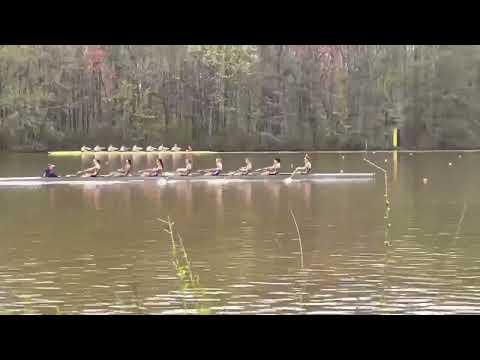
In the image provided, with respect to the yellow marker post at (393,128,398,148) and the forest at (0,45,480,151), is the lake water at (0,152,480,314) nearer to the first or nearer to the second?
the yellow marker post at (393,128,398,148)

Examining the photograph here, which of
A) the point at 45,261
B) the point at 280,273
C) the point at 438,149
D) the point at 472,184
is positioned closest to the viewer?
the point at 280,273

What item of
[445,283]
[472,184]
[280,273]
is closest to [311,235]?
[280,273]

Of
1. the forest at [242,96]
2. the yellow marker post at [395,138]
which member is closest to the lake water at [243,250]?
the yellow marker post at [395,138]

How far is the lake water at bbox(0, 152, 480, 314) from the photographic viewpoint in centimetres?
936

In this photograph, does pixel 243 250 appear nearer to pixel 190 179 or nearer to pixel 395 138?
pixel 190 179

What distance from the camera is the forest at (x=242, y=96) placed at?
48.2 m

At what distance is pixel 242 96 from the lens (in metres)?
50.2

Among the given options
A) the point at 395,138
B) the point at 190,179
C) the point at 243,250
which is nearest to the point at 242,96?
the point at 395,138

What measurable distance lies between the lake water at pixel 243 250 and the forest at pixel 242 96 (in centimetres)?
2508

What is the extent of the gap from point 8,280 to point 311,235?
5.59 metres

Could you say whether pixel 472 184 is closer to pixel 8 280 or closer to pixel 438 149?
pixel 8 280

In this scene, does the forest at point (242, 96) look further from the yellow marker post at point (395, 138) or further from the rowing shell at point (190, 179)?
the rowing shell at point (190, 179)

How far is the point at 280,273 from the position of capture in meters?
11.0
